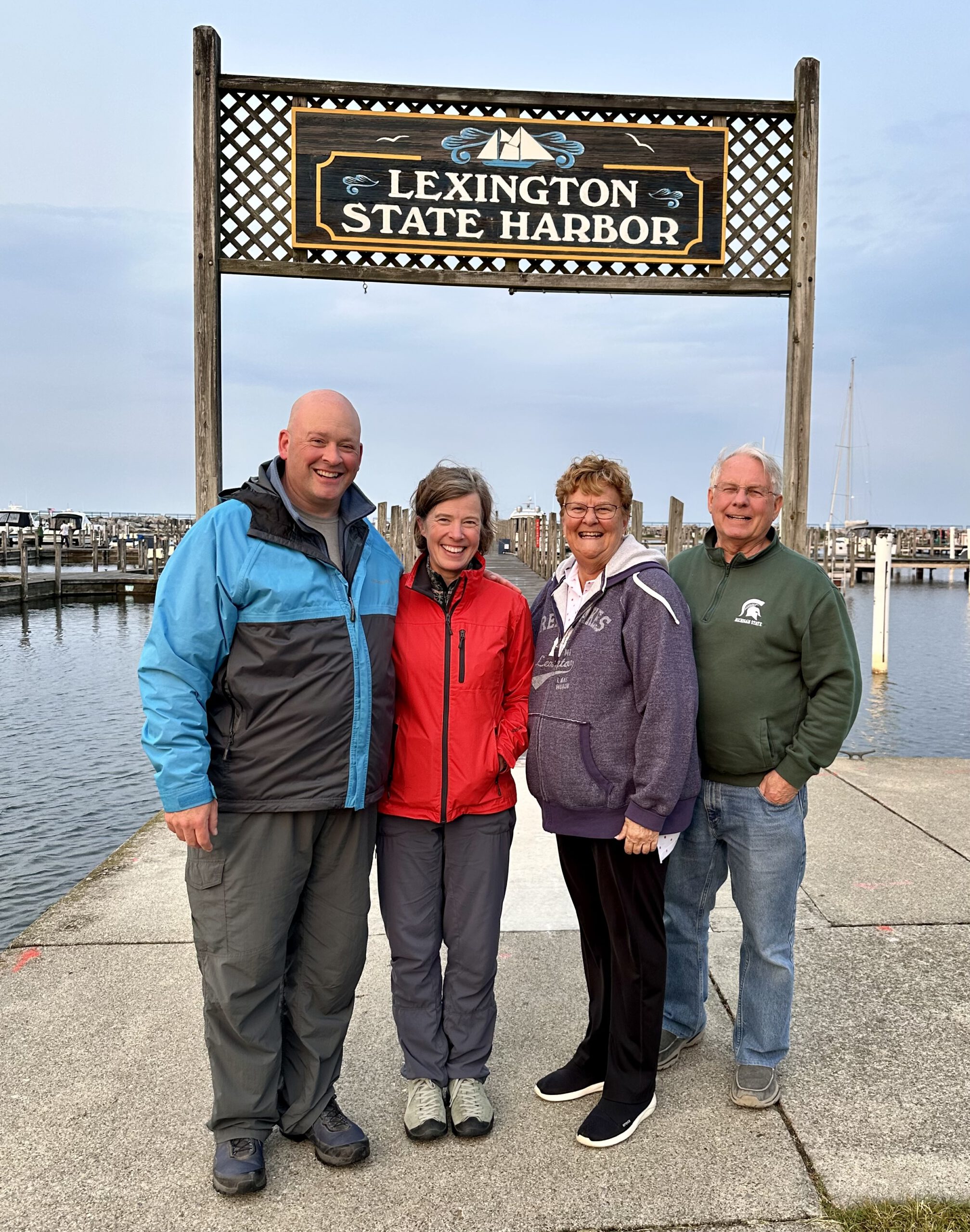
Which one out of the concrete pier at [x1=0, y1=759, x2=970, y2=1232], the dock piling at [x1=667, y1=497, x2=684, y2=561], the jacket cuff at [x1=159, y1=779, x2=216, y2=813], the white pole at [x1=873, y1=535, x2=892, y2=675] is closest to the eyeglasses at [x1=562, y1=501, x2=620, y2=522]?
the jacket cuff at [x1=159, y1=779, x2=216, y2=813]

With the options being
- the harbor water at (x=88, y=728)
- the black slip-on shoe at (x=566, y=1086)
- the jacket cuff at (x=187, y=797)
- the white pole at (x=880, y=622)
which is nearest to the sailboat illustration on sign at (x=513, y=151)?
the jacket cuff at (x=187, y=797)

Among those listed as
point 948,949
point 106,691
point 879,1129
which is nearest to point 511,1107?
point 879,1129

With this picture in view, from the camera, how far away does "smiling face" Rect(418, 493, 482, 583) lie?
8.27 ft

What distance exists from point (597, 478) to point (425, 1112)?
170cm

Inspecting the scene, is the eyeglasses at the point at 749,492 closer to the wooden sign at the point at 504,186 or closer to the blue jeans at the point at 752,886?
the blue jeans at the point at 752,886

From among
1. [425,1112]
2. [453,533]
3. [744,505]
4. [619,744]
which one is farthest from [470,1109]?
[744,505]

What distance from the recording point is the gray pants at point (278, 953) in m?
2.33

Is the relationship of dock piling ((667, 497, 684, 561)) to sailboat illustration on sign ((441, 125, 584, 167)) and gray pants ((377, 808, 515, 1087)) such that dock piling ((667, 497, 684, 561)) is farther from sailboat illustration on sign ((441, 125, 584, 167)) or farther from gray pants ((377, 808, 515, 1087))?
gray pants ((377, 808, 515, 1087))

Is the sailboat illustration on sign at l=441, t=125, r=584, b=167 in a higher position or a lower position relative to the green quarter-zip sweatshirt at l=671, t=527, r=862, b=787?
higher

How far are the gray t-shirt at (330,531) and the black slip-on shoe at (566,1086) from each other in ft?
5.06

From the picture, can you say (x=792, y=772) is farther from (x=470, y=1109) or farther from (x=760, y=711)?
(x=470, y=1109)

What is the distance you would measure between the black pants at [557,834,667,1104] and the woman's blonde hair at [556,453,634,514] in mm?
899

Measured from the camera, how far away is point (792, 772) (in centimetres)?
252

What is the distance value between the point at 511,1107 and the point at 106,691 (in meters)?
14.9
